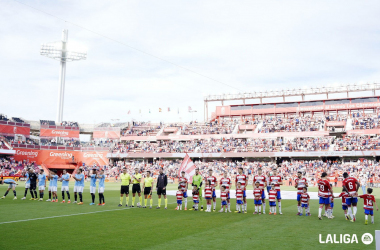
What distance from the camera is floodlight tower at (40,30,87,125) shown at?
6844cm

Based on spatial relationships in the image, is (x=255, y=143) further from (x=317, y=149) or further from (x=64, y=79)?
(x=64, y=79)

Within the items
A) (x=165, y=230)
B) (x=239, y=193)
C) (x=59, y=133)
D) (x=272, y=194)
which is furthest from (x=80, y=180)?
(x=59, y=133)

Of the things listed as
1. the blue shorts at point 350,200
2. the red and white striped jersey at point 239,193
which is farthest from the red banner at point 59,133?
the blue shorts at point 350,200

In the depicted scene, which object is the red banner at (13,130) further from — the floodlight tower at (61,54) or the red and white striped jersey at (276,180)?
the red and white striped jersey at (276,180)

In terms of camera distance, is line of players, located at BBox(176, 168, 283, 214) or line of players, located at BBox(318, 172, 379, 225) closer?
line of players, located at BBox(318, 172, 379, 225)

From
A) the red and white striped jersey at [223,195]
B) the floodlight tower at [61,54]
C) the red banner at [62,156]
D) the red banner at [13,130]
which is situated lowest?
the red and white striped jersey at [223,195]

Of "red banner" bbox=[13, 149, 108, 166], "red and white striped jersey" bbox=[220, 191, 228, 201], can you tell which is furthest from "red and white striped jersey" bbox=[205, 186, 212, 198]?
"red banner" bbox=[13, 149, 108, 166]

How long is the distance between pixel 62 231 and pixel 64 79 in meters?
64.2

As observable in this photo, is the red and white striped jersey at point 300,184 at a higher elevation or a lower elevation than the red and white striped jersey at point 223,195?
higher

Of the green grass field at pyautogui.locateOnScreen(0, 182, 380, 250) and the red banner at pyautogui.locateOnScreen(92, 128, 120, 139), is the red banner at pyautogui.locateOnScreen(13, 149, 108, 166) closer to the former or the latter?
the red banner at pyautogui.locateOnScreen(92, 128, 120, 139)

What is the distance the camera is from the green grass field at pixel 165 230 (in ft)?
30.1

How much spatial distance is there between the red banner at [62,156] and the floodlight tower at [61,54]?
7038 mm

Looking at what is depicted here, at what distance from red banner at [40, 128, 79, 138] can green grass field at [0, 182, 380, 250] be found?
55.0 m

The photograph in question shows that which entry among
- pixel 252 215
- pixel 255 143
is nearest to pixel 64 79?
pixel 255 143
